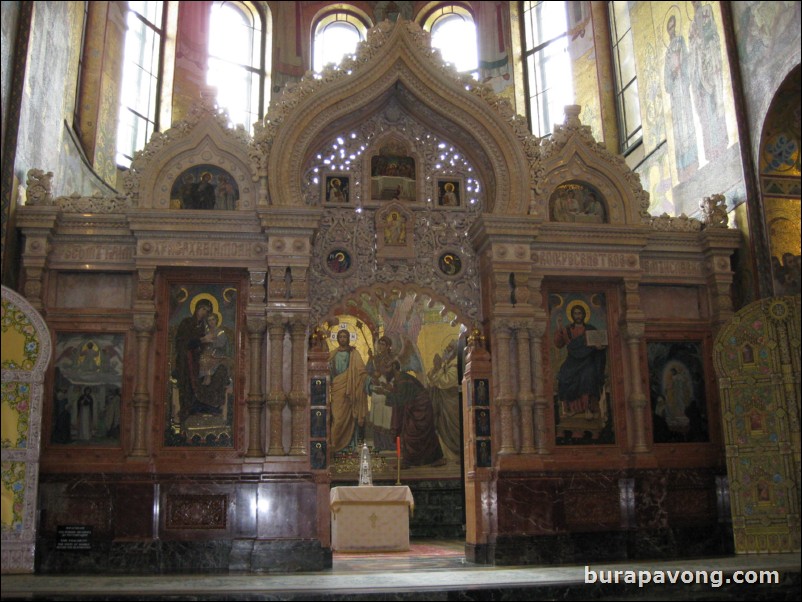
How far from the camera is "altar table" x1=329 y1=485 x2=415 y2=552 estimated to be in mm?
13992

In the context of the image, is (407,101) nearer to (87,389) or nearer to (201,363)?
(201,363)

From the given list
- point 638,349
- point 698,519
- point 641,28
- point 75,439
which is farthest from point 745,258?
point 75,439

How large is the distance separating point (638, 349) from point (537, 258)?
1.99 m

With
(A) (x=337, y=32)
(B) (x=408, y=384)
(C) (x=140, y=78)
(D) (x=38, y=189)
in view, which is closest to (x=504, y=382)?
(B) (x=408, y=384)

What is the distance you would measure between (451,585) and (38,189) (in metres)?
7.56

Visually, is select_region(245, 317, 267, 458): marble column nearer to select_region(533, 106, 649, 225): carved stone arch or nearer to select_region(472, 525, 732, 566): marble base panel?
select_region(472, 525, 732, 566): marble base panel

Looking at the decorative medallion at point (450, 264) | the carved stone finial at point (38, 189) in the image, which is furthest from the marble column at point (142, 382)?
the decorative medallion at point (450, 264)

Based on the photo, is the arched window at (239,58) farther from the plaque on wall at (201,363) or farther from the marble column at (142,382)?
the marble column at (142,382)

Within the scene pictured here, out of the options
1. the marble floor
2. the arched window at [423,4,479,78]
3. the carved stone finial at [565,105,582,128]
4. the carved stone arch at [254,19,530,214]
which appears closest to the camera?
the marble floor

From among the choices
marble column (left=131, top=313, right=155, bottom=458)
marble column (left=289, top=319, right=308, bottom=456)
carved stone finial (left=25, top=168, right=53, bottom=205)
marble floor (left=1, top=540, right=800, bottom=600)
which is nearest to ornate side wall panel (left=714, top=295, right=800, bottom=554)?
marble floor (left=1, top=540, right=800, bottom=600)

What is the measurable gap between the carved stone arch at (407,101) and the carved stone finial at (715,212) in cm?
282

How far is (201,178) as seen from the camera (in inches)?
479

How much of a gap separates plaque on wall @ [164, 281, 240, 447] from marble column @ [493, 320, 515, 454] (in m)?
3.67

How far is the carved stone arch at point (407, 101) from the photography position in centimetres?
1222
